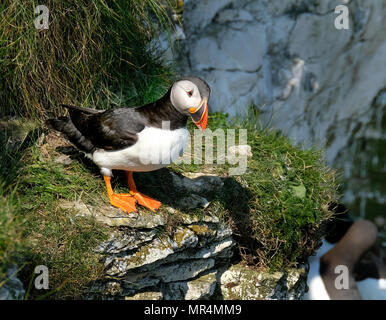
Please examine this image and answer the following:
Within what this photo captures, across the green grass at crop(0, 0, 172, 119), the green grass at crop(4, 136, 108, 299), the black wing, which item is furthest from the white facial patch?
the green grass at crop(0, 0, 172, 119)

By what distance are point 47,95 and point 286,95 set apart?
3978 mm

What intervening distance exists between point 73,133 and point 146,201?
0.78 m

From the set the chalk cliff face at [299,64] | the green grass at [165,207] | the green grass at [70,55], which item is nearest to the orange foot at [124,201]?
the green grass at [165,207]

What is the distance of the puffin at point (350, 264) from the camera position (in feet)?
16.3

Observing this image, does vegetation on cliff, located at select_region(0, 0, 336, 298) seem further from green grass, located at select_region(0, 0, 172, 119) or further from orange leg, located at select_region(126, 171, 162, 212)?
orange leg, located at select_region(126, 171, 162, 212)

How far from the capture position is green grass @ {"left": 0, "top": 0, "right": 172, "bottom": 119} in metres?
3.90

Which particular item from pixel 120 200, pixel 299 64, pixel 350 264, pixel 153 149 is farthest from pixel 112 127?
pixel 299 64

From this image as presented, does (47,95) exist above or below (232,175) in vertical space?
above

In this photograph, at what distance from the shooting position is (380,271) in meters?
5.64

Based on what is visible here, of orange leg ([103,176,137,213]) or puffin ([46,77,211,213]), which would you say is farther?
orange leg ([103,176,137,213])

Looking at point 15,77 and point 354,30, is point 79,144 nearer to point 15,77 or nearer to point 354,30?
point 15,77

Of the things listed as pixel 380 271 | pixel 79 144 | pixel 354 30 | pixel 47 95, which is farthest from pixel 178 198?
pixel 354 30

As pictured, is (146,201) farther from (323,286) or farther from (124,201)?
(323,286)

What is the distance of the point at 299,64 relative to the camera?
7.02m
